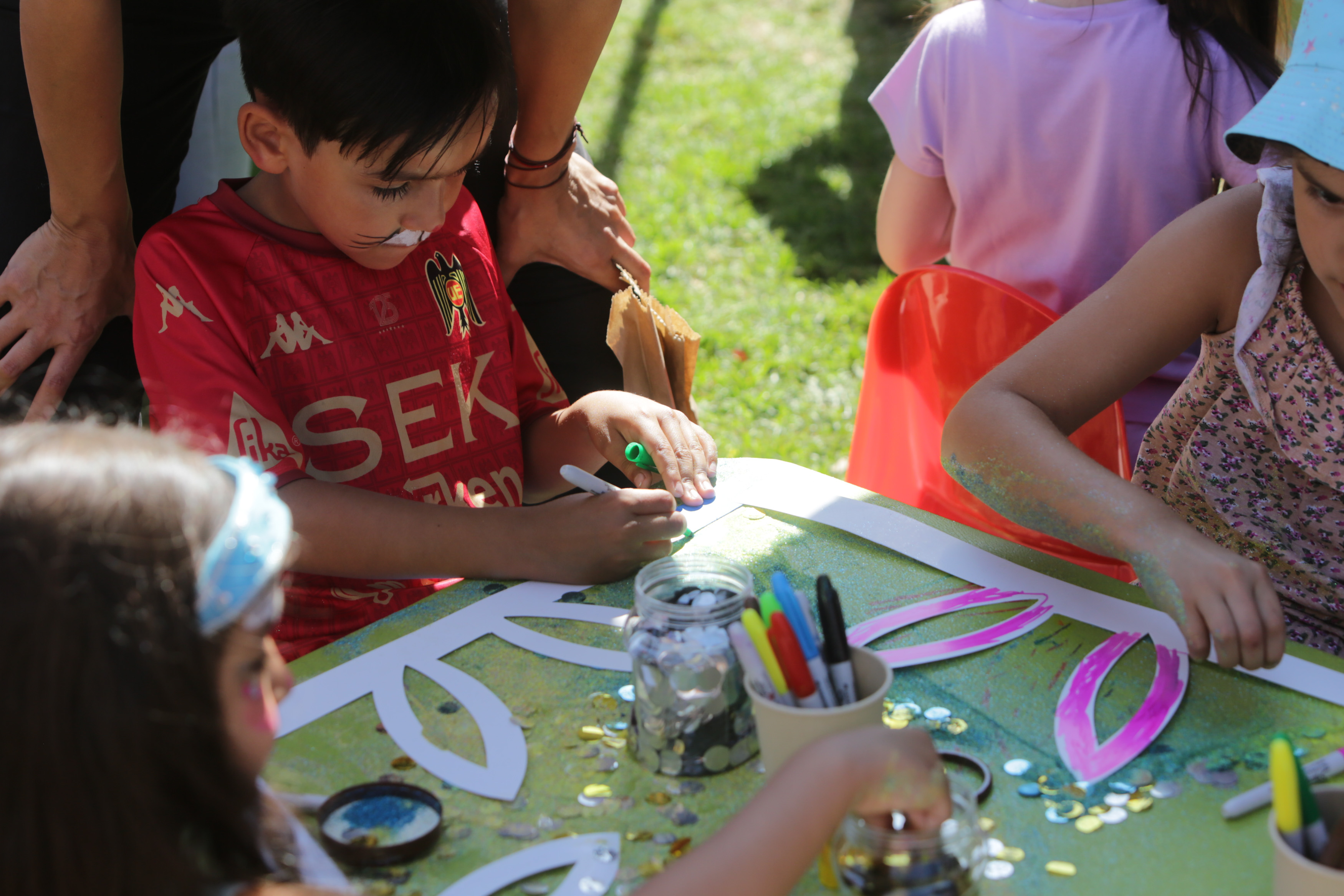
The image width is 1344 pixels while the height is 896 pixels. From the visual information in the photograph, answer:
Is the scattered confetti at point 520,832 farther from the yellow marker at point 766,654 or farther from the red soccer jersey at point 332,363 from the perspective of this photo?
the red soccer jersey at point 332,363

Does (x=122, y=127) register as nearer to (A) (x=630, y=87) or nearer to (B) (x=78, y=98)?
(B) (x=78, y=98)

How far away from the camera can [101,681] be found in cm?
59

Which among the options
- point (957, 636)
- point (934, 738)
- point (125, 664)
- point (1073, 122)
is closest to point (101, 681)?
point (125, 664)

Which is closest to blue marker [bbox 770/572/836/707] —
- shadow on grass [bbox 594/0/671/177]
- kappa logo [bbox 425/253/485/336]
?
kappa logo [bbox 425/253/485/336]

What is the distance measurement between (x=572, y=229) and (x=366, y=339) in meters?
0.44

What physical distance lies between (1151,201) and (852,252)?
232 centimetres

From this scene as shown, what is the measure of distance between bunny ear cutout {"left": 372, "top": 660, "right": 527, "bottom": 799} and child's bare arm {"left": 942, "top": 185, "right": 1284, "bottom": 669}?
1.87ft

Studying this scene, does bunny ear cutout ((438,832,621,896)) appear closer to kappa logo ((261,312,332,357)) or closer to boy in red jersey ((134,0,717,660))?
boy in red jersey ((134,0,717,660))

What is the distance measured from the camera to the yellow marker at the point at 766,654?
772 millimetres

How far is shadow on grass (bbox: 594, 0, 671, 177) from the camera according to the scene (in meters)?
4.64

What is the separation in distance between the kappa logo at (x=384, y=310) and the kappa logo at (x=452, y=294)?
0.06 meters

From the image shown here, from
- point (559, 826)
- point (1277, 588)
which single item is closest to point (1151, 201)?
point (1277, 588)

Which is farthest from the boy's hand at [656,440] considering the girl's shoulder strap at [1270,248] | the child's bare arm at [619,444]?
the girl's shoulder strap at [1270,248]

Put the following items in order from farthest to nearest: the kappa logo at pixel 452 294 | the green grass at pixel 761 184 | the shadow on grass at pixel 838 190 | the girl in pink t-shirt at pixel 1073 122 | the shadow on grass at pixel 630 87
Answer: the shadow on grass at pixel 630 87, the shadow on grass at pixel 838 190, the green grass at pixel 761 184, the girl in pink t-shirt at pixel 1073 122, the kappa logo at pixel 452 294
